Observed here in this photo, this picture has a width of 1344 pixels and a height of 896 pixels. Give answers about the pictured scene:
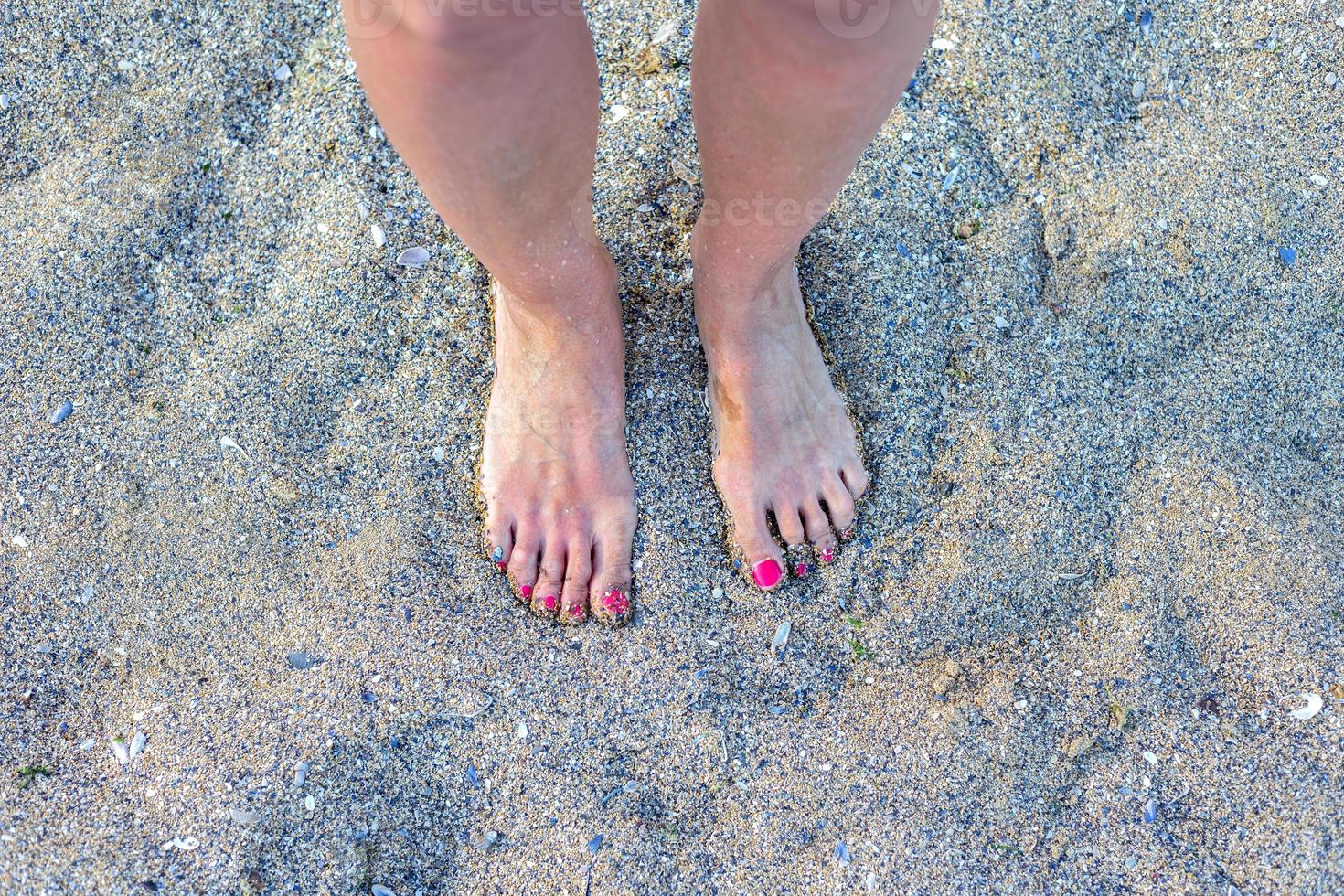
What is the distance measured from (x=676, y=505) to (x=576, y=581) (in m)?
0.20

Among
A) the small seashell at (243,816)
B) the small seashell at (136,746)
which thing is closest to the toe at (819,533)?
the small seashell at (243,816)

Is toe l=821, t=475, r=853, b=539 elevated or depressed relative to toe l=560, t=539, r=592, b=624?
elevated

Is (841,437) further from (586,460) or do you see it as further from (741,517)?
(586,460)

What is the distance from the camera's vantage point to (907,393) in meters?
1.59

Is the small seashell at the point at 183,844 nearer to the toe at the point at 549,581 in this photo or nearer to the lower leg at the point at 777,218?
the toe at the point at 549,581

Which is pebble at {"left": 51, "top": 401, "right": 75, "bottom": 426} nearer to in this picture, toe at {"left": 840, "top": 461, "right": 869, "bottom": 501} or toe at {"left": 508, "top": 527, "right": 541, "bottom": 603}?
toe at {"left": 508, "top": 527, "right": 541, "bottom": 603}

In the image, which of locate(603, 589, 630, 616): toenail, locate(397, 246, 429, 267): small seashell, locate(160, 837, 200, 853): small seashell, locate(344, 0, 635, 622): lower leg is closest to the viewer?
locate(344, 0, 635, 622): lower leg

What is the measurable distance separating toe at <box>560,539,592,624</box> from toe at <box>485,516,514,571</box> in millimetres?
98

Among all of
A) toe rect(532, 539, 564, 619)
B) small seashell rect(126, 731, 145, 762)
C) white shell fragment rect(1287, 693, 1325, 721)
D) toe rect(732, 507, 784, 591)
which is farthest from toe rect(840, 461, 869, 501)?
small seashell rect(126, 731, 145, 762)

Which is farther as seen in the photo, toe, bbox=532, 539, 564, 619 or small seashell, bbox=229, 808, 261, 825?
toe, bbox=532, 539, 564, 619

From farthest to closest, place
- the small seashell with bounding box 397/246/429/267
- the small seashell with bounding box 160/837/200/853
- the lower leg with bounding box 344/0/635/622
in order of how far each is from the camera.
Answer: the small seashell with bounding box 397/246/429/267 < the small seashell with bounding box 160/837/200/853 < the lower leg with bounding box 344/0/635/622

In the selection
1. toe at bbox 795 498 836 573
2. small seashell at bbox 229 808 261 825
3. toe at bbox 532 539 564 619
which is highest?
toe at bbox 795 498 836 573

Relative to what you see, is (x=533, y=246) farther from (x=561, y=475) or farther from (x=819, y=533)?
(x=819, y=533)

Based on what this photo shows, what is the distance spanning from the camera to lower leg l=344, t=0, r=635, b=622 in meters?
0.95
